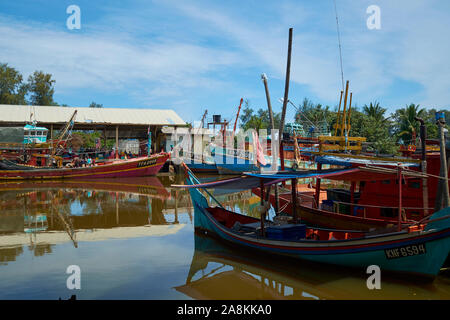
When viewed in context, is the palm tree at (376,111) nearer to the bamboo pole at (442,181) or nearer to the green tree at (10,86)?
the bamboo pole at (442,181)

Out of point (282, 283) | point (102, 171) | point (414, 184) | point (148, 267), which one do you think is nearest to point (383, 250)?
point (282, 283)

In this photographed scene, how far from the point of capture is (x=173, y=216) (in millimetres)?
14523

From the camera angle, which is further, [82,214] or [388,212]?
[82,214]

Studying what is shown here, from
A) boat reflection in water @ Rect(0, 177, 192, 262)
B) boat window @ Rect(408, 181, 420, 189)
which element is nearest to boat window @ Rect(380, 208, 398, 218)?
boat window @ Rect(408, 181, 420, 189)

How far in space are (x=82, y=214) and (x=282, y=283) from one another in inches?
400

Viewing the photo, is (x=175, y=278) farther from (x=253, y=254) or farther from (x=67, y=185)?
(x=67, y=185)

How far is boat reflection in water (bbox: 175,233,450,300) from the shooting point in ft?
22.8

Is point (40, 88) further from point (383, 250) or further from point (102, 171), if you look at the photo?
point (383, 250)

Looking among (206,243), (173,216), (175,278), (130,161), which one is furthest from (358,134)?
(175,278)

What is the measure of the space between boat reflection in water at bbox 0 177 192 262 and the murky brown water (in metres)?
0.04

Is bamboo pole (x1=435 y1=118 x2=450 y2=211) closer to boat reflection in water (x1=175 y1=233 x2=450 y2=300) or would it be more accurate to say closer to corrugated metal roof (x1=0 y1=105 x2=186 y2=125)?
boat reflection in water (x1=175 y1=233 x2=450 y2=300)

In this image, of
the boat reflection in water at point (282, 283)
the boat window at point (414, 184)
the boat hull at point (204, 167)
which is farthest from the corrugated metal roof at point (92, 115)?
the boat window at point (414, 184)

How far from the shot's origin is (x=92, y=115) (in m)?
34.9
